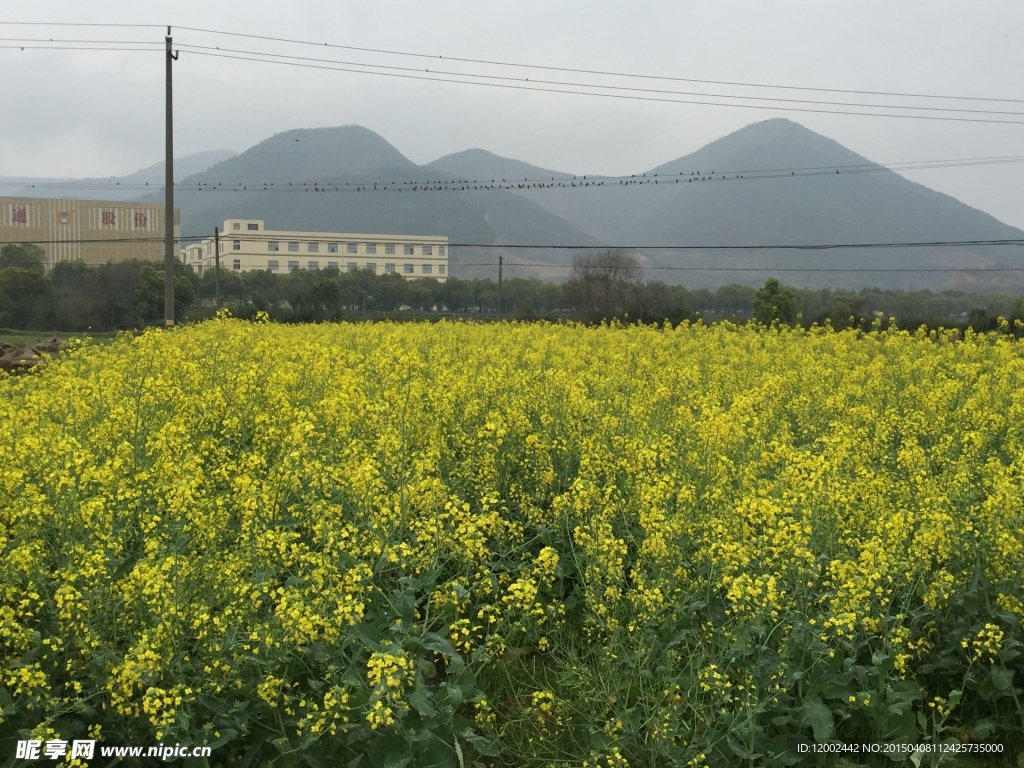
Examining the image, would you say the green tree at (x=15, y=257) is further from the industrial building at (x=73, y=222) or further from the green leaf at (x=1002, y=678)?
the green leaf at (x=1002, y=678)

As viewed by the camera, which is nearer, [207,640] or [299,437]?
[207,640]

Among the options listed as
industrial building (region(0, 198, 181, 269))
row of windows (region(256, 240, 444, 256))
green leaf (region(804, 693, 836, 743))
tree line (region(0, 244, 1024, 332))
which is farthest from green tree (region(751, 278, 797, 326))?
industrial building (region(0, 198, 181, 269))

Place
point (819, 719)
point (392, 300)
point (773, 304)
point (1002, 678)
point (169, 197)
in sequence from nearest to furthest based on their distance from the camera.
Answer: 1. point (819, 719)
2. point (1002, 678)
3. point (169, 197)
4. point (773, 304)
5. point (392, 300)

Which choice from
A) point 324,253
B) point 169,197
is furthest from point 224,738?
point 324,253

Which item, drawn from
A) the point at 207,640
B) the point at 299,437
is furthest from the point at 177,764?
the point at 299,437

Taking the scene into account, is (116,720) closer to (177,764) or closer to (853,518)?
(177,764)

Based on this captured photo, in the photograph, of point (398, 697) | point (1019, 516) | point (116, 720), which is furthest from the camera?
point (1019, 516)

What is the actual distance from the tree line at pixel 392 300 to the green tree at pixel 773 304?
58 millimetres

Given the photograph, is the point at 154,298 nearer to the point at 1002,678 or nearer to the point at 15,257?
the point at 15,257

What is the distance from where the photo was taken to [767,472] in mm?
5727

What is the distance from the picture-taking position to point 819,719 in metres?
3.46

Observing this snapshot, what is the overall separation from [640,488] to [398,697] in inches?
74.8

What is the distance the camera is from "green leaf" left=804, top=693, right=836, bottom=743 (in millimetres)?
3424

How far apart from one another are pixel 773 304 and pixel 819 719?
100ft
